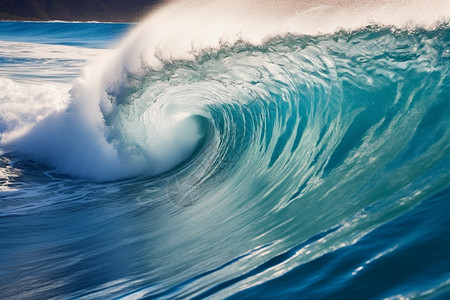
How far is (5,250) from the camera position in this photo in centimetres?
564

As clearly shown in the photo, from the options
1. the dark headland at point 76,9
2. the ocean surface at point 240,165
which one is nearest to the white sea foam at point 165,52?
the ocean surface at point 240,165

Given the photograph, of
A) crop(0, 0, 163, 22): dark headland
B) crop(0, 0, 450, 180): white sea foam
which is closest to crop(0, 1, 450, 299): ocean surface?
crop(0, 0, 450, 180): white sea foam

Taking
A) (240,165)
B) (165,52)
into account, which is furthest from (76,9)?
(240,165)

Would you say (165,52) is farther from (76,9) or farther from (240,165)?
(76,9)

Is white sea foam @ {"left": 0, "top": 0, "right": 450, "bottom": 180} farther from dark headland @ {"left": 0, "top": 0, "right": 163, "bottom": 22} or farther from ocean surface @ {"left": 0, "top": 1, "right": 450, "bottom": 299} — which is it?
dark headland @ {"left": 0, "top": 0, "right": 163, "bottom": 22}

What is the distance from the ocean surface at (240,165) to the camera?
337 cm

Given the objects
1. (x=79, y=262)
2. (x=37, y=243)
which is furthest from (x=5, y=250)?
(x=79, y=262)

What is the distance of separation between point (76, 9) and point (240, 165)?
235ft

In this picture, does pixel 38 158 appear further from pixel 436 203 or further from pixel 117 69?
pixel 436 203

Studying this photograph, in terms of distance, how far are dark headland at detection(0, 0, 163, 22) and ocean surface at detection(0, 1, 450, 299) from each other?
60.2 metres

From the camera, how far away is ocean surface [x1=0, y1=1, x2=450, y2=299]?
3.37 m

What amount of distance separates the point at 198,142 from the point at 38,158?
9.74 ft

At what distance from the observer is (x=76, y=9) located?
74.0 meters

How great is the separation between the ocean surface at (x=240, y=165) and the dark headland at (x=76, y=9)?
60.2 metres
